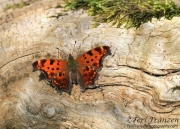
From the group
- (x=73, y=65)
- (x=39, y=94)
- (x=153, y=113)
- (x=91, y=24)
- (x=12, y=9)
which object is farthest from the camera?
(x=12, y=9)

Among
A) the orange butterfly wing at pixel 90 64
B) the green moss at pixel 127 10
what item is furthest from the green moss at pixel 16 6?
the orange butterfly wing at pixel 90 64

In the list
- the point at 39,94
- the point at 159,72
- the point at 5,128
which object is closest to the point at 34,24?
the point at 39,94

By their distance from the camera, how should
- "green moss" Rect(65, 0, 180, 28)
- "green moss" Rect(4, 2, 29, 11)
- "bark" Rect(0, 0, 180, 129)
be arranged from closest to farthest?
"bark" Rect(0, 0, 180, 129) < "green moss" Rect(65, 0, 180, 28) < "green moss" Rect(4, 2, 29, 11)

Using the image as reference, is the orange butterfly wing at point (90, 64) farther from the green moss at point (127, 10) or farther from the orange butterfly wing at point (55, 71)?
the green moss at point (127, 10)

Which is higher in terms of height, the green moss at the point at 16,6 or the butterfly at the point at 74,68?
the green moss at the point at 16,6

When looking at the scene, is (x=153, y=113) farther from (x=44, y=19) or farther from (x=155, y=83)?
(x=44, y=19)

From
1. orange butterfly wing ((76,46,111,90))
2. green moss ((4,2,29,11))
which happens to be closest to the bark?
orange butterfly wing ((76,46,111,90))

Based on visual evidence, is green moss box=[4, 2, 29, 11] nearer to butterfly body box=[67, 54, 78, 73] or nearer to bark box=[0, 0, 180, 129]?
bark box=[0, 0, 180, 129]
